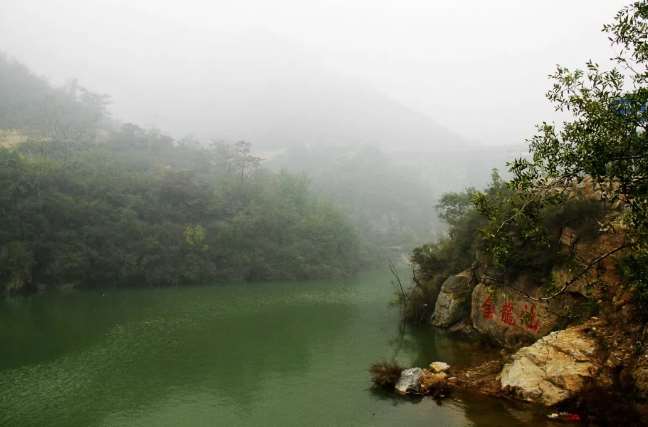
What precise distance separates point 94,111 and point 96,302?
5745 cm

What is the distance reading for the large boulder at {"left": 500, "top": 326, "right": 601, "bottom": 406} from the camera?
503 inches

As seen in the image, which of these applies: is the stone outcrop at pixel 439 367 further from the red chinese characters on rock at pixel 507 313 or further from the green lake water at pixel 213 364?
the red chinese characters on rock at pixel 507 313

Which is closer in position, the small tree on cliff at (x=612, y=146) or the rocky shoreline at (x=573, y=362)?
the small tree on cliff at (x=612, y=146)

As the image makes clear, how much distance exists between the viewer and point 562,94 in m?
7.26

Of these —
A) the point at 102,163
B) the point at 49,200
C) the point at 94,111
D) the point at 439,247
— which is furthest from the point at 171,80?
the point at 439,247

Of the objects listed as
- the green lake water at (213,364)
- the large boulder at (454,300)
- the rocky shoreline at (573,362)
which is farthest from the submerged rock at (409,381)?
the large boulder at (454,300)

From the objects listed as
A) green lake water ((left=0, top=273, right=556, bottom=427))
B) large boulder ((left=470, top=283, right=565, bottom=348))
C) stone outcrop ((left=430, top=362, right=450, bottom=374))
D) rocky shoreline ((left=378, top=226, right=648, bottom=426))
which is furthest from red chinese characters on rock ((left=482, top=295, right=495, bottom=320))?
stone outcrop ((left=430, top=362, right=450, bottom=374))

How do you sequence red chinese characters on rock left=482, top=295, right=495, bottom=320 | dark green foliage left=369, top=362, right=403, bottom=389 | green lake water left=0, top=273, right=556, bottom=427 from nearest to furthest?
green lake water left=0, top=273, right=556, bottom=427
dark green foliage left=369, top=362, right=403, bottom=389
red chinese characters on rock left=482, top=295, right=495, bottom=320

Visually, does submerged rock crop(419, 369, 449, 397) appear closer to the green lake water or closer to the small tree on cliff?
the green lake water

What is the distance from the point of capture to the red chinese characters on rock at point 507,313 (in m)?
19.0

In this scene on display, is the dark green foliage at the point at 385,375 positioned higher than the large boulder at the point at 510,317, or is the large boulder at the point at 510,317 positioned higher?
the large boulder at the point at 510,317

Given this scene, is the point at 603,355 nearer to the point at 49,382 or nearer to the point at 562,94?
the point at 562,94

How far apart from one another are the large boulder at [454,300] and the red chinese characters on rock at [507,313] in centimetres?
336

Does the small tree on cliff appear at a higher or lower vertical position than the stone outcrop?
higher
